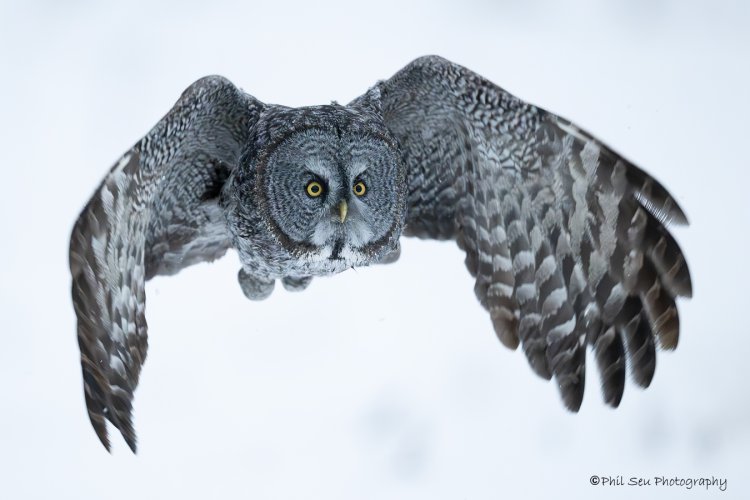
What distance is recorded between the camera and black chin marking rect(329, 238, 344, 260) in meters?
4.21

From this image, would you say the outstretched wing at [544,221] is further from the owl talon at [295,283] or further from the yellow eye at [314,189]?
the owl talon at [295,283]

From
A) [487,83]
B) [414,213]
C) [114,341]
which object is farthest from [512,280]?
[114,341]

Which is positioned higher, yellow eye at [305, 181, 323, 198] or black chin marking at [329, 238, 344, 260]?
yellow eye at [305, 181, 323, 198]

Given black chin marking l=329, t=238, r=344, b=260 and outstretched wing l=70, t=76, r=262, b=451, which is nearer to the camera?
outstretched wing l=70, t=76, r=262, b=451

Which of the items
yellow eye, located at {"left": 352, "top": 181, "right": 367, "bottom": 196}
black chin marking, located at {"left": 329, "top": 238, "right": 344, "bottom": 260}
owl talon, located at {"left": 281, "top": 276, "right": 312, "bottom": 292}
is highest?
yellow eye, located at {"left": 352, "top": 181, "right": 367, "bottom": 196}

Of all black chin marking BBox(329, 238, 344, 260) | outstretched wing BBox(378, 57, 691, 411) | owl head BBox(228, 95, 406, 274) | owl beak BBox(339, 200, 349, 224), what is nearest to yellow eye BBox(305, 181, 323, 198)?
owl head BBox(228, 95, 406, 274)

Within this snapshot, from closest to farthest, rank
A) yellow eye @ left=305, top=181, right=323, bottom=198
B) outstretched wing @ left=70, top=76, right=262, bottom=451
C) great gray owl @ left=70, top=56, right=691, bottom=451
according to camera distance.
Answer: outstretched wing @ left=70, top=76, right=262, bottom=451 < great gray owl @ left=70, top=56, right=691, bottom=451 < yellow eye @ left=305, top=181, right=323, bottom=198

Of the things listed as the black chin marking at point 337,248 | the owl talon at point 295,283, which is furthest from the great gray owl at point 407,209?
the owl talon at point 295,283

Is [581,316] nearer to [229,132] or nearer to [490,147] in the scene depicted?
[490,147]

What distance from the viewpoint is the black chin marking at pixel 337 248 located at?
13.8 ft

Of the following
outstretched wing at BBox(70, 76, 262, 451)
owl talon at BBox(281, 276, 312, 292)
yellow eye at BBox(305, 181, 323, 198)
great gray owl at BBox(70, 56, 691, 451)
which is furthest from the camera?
owl talon at BBox(281, 276, 312, 292)

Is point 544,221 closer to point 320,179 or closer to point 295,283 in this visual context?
point 320,179

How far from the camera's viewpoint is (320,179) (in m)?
4.12

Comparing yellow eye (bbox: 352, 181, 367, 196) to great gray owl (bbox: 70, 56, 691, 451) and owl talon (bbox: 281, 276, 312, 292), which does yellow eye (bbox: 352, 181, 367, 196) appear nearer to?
great gray owl (bbox: 70, 56, 691, 451)
